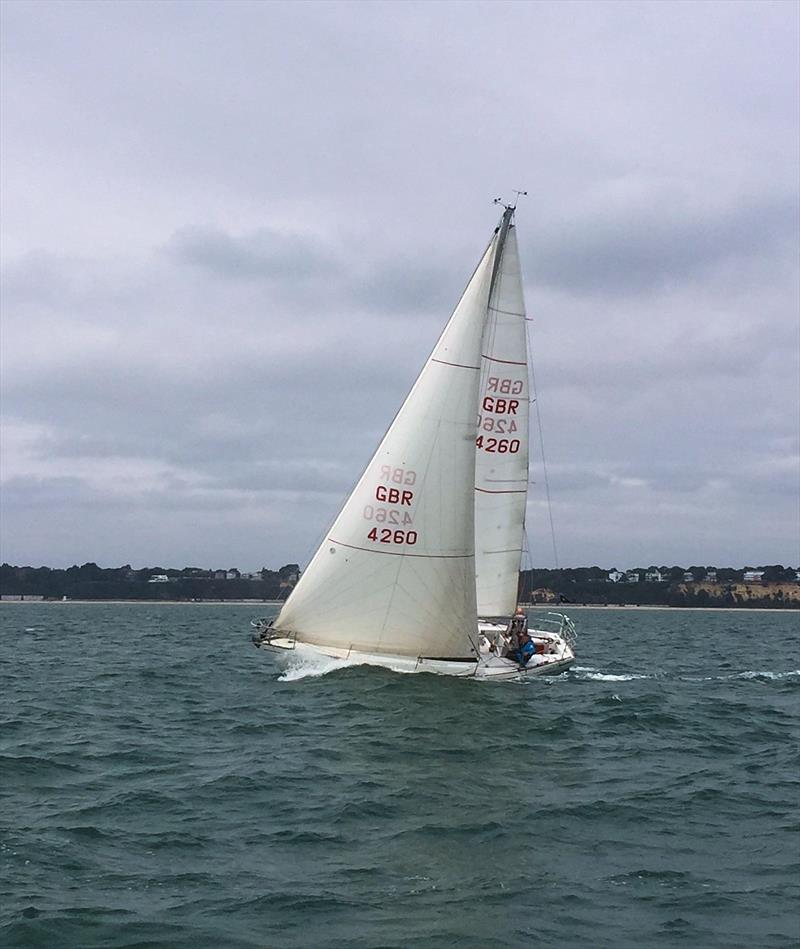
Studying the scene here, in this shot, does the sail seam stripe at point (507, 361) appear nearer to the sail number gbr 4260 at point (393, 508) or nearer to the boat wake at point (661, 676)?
the sail number gbr 4260 at point (393, 508)

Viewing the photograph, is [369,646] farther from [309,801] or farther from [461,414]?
[309,801]

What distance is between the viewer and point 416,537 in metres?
25.7

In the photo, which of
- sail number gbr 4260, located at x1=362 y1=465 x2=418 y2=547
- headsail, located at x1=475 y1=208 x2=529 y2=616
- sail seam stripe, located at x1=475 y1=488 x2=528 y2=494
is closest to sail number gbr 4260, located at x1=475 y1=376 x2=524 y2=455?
headsail, located at x1=475 y1=208 x2=529 y2=616

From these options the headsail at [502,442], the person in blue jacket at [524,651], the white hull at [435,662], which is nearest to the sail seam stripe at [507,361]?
the headsail at [502,442]

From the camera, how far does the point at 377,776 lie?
1498 centimetres

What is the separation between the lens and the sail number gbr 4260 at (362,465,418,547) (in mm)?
25719

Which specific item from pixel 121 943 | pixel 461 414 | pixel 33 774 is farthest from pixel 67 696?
pixel 121 943

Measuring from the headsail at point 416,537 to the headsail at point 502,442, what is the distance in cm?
316

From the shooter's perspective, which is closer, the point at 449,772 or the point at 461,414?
the point at 449,772

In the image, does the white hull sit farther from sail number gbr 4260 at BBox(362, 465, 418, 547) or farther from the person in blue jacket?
sail number gbr 4260 at BBox(362, 465, 418, 547)

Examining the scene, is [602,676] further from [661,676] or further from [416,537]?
[416,537]

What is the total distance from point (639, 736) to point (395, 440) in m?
10.2

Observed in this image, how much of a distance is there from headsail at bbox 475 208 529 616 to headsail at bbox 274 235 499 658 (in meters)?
3.16

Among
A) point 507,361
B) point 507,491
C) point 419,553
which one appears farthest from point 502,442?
point 419,553
